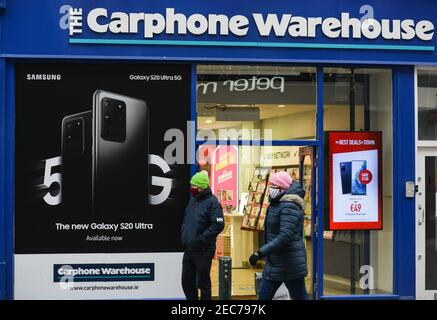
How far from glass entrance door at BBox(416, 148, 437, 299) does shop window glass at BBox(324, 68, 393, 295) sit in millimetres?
397

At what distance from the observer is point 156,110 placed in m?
9.84

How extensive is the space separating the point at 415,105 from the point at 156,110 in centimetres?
361

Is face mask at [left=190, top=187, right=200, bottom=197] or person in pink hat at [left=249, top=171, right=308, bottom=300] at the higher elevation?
face mask at [left=190, top=187, right=200, bottom=197]

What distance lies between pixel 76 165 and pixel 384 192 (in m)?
4.26

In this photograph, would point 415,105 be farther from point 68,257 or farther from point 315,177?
point 68,257

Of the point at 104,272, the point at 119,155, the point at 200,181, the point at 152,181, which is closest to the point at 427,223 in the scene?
the point at 200,181

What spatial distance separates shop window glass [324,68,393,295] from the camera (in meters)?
10.2

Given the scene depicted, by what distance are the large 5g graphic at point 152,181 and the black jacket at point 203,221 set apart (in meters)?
0.55

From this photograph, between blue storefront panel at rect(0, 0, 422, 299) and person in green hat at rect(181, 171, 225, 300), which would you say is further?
blue storefront panel at rect(0, 0, 422, 299)

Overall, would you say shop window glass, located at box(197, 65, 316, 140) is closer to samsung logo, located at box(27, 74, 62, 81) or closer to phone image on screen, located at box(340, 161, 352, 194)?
phone image on screen, located at box(340, 161, 352, 194)

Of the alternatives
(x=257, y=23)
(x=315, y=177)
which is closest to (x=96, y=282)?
(x=315, y=177)

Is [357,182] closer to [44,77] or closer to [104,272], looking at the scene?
[104,272]

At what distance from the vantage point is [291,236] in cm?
799

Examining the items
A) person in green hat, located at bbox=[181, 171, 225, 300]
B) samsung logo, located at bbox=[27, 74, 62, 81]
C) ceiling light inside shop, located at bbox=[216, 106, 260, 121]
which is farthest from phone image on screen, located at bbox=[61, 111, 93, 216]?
ceiling light inside shop, located at bbox=[216, 106, 260, 121]
